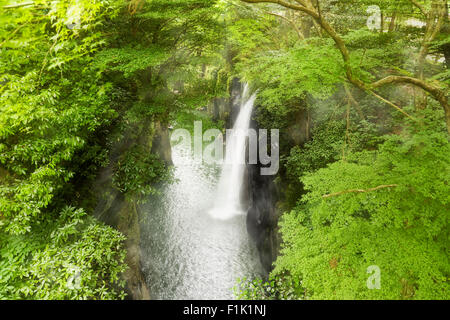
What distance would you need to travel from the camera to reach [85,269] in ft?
13.6

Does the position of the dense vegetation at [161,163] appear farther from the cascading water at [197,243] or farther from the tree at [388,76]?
the cascading water at [197,243]

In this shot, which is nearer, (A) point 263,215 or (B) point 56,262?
(B) point 56,262

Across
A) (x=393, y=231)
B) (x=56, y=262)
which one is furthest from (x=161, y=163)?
(x=393, y=231)

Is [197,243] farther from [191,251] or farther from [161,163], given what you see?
[161,163]

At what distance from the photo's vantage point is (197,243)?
35.0 ft

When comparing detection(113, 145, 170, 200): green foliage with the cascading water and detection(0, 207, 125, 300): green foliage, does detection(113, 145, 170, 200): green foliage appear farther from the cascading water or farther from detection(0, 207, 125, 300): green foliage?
detection(0, 207, 125, 300): green foliage

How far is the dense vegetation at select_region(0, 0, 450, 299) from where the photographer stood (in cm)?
354

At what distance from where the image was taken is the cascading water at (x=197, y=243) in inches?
343

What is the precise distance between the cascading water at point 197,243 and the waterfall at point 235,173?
0.06 m

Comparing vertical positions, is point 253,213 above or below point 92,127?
below

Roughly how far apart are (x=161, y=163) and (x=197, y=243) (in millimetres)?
4920
